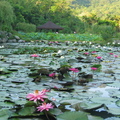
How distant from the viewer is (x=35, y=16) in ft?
93.4

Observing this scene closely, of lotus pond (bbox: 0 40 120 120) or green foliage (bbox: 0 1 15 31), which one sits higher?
green foliage (bbox: 0 1 15 31)

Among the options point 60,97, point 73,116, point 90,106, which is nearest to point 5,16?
point 60,97

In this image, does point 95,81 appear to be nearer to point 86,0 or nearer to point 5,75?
point 5,75

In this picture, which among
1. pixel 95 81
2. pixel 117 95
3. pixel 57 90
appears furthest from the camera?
pixel 95 81

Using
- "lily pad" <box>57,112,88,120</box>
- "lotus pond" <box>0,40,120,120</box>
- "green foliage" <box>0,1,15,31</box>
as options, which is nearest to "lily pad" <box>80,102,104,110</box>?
"lotus pond" <box>0,40,120,120</box>

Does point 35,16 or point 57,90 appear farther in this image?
point 35,16

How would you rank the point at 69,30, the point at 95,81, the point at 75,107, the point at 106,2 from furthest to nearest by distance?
the point at 106,2 < the point at 69,30 < the point at 95,81 < the point at 75,107

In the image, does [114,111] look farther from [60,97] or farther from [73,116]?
[60,97]

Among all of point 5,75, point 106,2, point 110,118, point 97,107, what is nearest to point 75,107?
point 97,107

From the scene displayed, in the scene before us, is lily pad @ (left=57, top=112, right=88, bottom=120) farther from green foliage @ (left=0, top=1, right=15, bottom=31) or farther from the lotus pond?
green foliage @ (left=0, top=1, right=15, bottom=31)

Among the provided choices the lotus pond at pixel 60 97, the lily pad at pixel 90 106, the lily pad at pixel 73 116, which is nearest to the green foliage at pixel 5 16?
the lotus pond at pixel 60 97

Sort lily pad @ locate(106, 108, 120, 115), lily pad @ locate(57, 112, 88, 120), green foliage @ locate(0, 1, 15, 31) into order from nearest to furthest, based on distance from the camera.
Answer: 1. lily pad @ locate(57, 112, 88, 120)
2. lily pad @ locate(106, 108, 120, 115)
3. green foliage @ locate(0, 1, 15, 31)

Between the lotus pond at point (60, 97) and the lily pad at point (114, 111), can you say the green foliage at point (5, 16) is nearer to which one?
the lotus pond at point (60, 97)

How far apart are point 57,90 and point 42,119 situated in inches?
29.4
